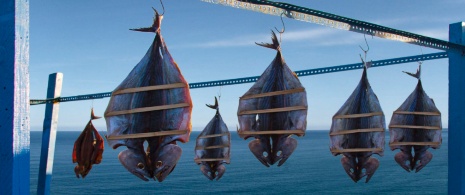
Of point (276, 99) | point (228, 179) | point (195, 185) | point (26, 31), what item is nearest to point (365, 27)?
point (276, 99)

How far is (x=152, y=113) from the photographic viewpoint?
343 cm

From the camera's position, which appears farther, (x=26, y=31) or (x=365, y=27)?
(x=365, y=27)

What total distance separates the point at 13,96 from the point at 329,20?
242 centimetres

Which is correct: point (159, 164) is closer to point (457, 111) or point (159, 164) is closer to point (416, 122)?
point (416, 122)

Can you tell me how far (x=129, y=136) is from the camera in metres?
3.38

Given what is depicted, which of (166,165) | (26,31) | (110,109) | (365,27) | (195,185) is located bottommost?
(195,185)

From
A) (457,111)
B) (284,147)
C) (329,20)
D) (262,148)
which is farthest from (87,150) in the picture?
(457,111)

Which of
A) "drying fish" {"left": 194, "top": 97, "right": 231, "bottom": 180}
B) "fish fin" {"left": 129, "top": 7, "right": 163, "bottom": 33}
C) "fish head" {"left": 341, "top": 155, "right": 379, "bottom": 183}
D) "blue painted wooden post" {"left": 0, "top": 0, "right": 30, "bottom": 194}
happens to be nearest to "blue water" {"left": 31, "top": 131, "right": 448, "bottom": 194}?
"drying fish" {"left": 194, "top": 97, "right": 231, "bottom": 180}

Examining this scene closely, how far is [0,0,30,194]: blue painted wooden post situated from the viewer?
348 cm

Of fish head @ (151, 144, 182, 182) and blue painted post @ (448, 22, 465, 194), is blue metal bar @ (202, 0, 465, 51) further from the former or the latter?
fish head @ (151, 144, 182, 182)

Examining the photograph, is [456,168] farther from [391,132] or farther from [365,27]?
[365,27]

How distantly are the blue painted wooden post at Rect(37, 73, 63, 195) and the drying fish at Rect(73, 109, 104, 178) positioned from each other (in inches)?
79.5

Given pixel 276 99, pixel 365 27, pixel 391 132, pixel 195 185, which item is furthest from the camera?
pixel 195 185

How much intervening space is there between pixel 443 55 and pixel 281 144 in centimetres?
270
